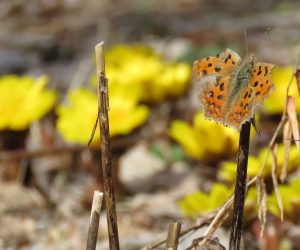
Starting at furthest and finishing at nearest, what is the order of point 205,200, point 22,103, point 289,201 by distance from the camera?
point 22,103
point 205,200
point 289,201

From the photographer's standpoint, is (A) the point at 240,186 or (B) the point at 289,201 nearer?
(A) the point at 240,186

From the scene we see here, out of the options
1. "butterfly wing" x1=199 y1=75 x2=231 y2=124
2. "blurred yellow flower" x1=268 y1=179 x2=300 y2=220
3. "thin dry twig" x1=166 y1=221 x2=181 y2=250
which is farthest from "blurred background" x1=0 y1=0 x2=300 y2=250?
"thin dry twig" x1=166 y1=221 x2=181 y2=250

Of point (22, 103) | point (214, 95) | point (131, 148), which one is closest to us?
point (214, 95)

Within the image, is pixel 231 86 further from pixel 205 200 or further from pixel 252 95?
pixel 205 200

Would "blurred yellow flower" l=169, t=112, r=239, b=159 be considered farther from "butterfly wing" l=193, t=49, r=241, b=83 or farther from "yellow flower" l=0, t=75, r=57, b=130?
"butterfly wing" l=193, t=49, r=241, b=83

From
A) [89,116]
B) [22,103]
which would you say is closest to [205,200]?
[89,116]

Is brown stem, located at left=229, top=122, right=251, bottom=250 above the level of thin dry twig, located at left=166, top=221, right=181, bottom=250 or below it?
above
